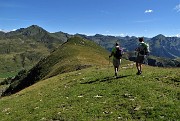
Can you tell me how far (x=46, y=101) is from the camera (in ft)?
102

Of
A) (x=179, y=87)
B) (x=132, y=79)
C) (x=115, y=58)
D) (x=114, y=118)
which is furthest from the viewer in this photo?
(x=115, y=58)

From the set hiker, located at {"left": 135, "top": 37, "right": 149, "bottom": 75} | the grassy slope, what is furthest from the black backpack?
the grassy slope

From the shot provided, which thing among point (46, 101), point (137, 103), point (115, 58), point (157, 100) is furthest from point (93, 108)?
point (115, 58)

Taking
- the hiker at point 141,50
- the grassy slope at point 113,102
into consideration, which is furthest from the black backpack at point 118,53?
the grassy slope at point 113,102

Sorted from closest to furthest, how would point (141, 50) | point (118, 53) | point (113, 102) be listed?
point (113, 102), point (141, 50), point (118, 53)

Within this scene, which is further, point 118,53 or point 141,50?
point 118,53

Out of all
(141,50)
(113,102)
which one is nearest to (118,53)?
(141,50)

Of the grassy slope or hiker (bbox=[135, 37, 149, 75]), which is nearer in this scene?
the grassy slope

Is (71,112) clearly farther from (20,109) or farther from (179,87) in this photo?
(179,87)

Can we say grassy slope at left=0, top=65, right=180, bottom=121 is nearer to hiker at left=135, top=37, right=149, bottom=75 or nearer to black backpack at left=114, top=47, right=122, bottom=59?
hiker at left=135, top=37, right=149, bottom=75

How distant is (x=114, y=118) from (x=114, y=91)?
757 cm

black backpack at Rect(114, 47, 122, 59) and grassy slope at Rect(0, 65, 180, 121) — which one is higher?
black backpack at Rect(114, 47, 122, 59)

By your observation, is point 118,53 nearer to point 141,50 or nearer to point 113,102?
point 141,50

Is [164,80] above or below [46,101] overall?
above
